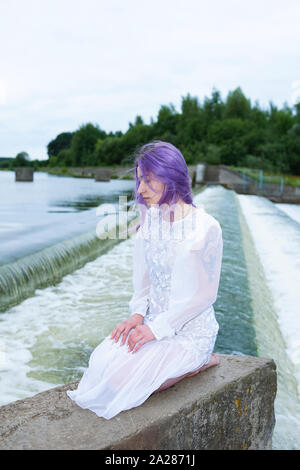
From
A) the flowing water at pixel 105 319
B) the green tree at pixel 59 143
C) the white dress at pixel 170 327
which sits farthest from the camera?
the green tree at pixel 59 143

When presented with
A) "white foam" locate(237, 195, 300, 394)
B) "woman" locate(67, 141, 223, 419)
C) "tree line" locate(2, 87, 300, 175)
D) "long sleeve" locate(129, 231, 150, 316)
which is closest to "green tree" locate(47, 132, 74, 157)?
"tree line" locate(2, 87, 300, 175)

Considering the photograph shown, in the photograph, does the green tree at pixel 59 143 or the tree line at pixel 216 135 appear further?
the green tree at pixel 59 143

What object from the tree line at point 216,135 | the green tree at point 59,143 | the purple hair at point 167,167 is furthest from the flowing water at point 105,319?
the green tree at point 59,143

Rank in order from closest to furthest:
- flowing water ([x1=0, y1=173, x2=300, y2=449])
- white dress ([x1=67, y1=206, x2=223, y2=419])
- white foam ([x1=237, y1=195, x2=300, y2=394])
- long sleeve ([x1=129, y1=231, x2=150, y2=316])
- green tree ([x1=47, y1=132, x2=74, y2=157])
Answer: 1. white dress ([x1=67, y1=206, x2=223, y2=419])
2. long sleeve ([x1=129, y1=231, x2=150, y2=316])
3. flowing water ([x1=0, y1=173, x2=300, y2=449])
4. white foam ([x1=237, y1=195, x2=300, y2=394])
5. green tree ([x1=47, y1=132, x2=74, y2=157])

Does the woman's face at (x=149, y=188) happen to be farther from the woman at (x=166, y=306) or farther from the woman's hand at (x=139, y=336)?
the woman's hand at (x=139, y=336)

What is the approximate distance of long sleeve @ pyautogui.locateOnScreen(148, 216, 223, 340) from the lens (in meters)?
1.53

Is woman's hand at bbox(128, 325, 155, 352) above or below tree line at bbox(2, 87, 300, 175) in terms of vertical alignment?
below

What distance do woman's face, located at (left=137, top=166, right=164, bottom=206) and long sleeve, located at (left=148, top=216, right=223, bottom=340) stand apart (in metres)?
0.20

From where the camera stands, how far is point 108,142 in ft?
222

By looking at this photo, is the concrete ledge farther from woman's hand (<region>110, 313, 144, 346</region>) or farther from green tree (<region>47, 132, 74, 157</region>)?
green tree (<region>47, 132, 74, 157</region>)

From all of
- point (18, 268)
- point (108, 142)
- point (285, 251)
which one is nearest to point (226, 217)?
point (285, 251)

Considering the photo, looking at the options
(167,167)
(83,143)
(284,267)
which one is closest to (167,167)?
(167,167)

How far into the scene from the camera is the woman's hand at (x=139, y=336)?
1531 millimetres

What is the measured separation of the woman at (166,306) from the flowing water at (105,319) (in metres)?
1.07
